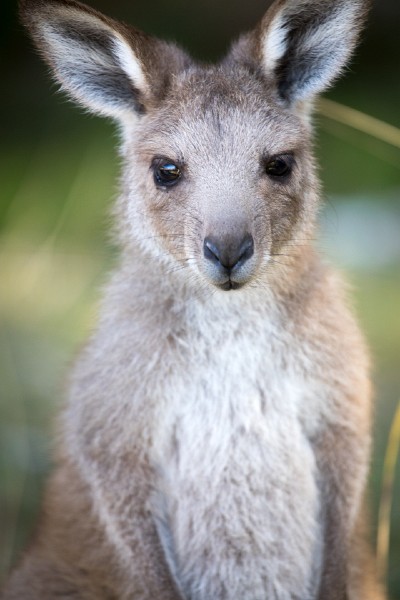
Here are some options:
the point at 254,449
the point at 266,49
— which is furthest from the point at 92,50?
the point at 254,449

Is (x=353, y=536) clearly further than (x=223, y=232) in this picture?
Yes

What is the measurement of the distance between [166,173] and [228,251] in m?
0.48

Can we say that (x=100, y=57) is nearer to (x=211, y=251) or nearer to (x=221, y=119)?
(x=221, y=119)

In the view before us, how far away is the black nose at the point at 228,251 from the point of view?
3.38 meters

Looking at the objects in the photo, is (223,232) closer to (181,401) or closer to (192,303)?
(192,303)

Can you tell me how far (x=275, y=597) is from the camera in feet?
12.8

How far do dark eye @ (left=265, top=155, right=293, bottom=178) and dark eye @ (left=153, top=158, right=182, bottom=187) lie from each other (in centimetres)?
31

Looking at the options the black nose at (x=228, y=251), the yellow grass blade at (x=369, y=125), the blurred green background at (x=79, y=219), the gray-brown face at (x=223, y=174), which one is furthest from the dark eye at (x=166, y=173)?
the blurred green background at (x=79, y=219)

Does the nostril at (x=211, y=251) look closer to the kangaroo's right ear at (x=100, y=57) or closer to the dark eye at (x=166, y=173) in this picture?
the dark eye at (x=166, y=173)

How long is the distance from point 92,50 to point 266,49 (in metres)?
0.61

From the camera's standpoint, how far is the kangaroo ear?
3.65m

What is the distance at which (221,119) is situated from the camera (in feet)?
12.0

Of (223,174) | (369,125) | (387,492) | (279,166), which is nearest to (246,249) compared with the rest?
(223,174)

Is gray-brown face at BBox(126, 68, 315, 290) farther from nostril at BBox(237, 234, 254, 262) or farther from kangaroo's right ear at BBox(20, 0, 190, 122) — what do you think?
kangaroo's right ear at BBox(20, 0, 190, 122)
